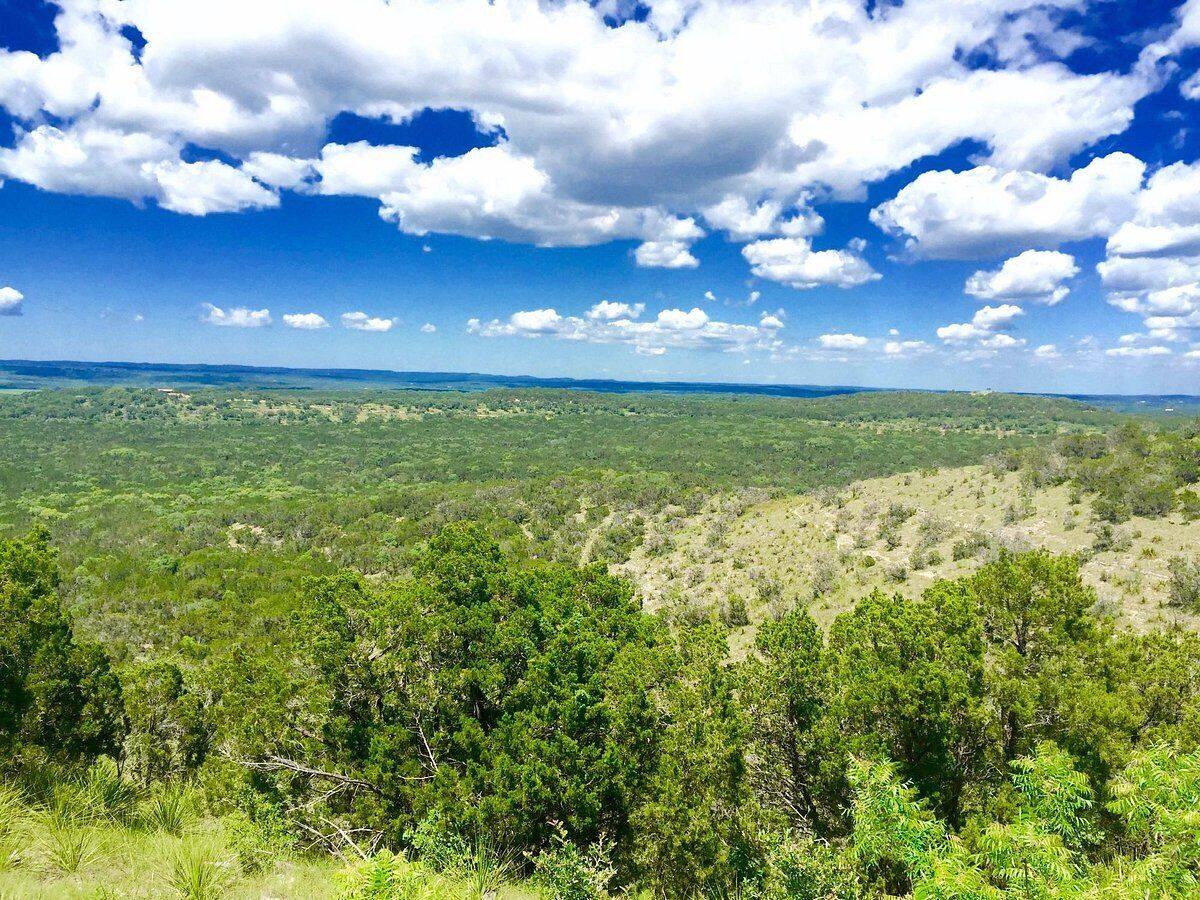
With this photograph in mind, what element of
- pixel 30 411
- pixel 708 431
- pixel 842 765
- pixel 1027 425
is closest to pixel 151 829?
pixel 842 765

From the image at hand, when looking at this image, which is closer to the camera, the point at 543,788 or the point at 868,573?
the point at 543,788

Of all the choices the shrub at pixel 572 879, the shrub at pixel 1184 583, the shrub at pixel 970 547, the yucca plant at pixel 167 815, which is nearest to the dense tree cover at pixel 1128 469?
the shrub at pixel 970 547

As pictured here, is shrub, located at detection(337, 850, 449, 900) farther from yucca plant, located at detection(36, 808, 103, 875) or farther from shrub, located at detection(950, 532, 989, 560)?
shrub, located at detection(950, 532, 989, 560)

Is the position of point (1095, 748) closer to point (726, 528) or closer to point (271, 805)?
point (271, 805)

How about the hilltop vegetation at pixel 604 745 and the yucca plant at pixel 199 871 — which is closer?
the yucca plant at pixel 199 871

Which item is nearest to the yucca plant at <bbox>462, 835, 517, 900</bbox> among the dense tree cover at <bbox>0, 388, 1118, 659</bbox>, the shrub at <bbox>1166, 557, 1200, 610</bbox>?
the dense tree cover at <bbox>0, 388, 1118, 659</bbox>

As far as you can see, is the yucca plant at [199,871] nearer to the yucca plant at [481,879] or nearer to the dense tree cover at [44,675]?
the yucca plant at [481,879]

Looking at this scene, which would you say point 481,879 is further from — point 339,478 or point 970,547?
point 339,478
